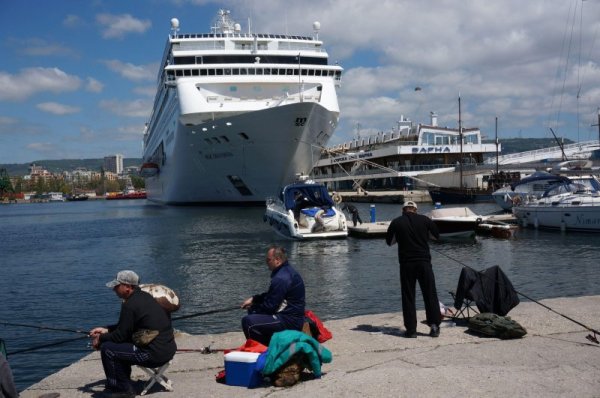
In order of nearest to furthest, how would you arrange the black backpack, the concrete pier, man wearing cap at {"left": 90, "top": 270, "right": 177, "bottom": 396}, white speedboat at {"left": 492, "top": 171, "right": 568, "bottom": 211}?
the concrete pier → man wearing cap at {"left": 90, "top": 270, "right": 177, "bottom": 396} → the black backpack → white speedboat at {"left": 492, "top": 171, "right": 568, "bottom": 211}

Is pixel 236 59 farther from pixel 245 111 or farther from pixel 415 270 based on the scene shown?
pixel 415 270

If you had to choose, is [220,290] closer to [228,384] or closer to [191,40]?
[228,384]

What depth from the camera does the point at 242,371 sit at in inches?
232

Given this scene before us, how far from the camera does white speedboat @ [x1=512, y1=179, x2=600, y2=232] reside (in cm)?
2733

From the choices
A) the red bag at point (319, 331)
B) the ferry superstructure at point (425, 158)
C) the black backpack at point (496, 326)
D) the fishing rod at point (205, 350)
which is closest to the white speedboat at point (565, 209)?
the black backpack at point (496, 326)

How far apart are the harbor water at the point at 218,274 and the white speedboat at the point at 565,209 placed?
73 cm

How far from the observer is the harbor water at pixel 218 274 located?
11.8 metres

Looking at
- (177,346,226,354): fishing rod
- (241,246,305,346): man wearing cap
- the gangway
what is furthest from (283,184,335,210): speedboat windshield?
the gangway

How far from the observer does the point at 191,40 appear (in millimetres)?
52531

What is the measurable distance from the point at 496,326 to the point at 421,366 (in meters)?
1.56

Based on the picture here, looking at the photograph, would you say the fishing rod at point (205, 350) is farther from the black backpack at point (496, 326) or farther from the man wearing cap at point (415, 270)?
the black backpack at point (496, 326)

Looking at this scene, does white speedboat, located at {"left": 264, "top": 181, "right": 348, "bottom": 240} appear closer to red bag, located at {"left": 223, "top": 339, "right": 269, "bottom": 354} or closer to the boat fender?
the boat fender

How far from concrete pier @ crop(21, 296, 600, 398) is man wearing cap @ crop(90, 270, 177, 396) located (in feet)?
1.15

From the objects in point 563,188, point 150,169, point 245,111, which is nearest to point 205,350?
point 563,188
